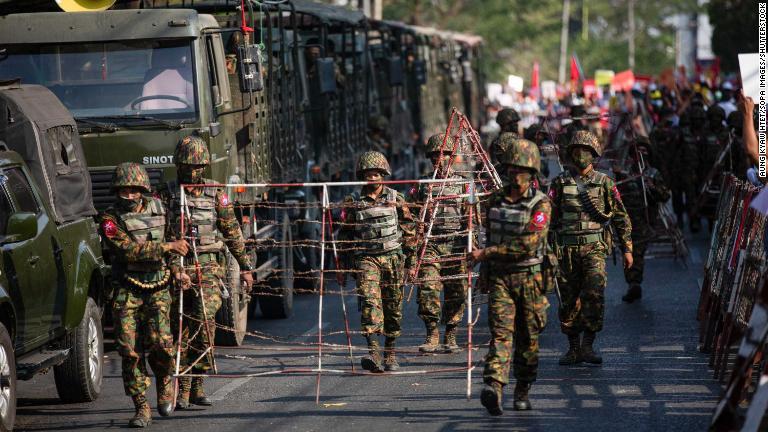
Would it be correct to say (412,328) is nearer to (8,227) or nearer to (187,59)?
(187,59)

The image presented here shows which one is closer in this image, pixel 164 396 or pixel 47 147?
pixel 164 396

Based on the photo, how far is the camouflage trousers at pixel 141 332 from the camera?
32.1ft

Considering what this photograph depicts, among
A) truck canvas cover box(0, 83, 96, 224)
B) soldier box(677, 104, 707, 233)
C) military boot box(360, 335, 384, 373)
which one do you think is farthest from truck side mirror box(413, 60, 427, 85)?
military boot box(360, 335, 384, 373)

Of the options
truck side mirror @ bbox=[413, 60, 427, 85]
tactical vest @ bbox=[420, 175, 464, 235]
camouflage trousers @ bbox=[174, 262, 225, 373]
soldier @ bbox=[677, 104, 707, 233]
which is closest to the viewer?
camouflage trousers @ bbox=[174, 262, 225, 373]

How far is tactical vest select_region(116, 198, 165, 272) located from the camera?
984 centimetres

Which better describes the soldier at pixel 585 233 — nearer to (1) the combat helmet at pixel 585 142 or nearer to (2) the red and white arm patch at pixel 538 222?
(1) the combat helmet at pixel 585 142

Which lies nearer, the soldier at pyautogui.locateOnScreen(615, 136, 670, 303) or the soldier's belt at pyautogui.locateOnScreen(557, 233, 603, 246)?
the soldier's belt at pyautogui.locateOnScreen(557, 233, 603, 246)

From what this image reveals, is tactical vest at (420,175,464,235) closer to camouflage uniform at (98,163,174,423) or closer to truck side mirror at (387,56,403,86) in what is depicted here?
camouflage uniform at (98,163,174,423)

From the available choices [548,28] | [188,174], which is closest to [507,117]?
[188,174]

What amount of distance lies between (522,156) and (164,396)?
9.10 feet

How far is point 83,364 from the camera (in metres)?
10.6

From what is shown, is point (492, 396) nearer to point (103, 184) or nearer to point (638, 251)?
point (103, 184)

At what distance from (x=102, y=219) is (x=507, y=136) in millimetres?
4876

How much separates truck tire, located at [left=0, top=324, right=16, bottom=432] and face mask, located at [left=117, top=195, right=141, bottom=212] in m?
1.24
